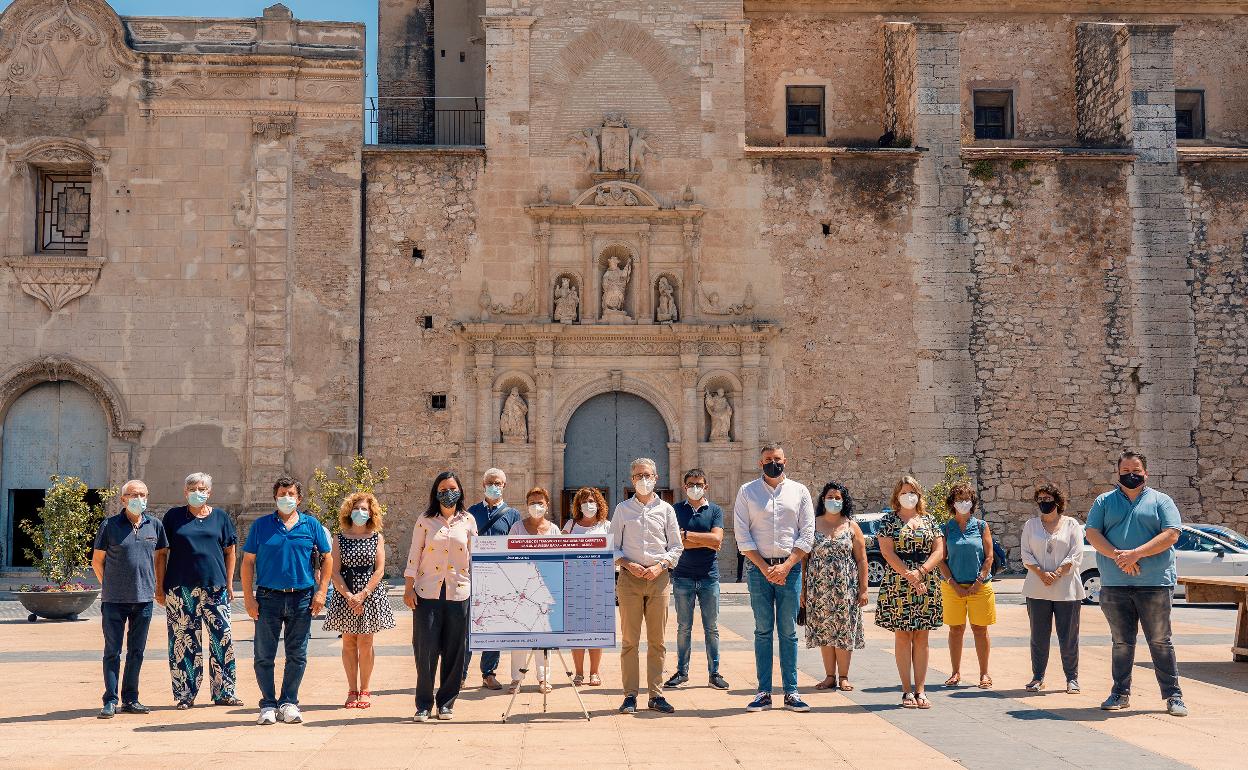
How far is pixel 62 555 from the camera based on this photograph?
17.7m

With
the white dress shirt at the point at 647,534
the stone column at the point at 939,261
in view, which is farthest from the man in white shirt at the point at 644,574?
the stone column at the point at 939,261

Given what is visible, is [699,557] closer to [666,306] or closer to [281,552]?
[281,552]

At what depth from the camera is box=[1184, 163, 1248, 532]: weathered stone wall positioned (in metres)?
22.9

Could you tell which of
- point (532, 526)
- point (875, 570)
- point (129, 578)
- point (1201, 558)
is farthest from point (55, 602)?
point (1201, 558)

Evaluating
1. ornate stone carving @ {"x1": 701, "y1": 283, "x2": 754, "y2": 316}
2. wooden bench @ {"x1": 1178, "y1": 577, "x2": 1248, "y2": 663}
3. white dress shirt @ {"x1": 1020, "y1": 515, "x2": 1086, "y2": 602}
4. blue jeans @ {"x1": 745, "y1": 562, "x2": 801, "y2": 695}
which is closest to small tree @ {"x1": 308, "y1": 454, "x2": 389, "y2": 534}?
ornate stone carving @ {"x1": 701, "y1": 283, "x2": 754, "y2": 316}

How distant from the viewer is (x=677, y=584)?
10773mm

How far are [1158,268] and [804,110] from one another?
718 centimetres

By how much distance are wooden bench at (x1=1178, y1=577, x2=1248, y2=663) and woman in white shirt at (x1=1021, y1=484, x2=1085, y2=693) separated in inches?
67.6

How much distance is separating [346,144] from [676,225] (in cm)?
600

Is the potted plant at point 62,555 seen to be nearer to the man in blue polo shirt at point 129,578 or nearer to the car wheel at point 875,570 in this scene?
the man in blue polo shirt at point 129,578

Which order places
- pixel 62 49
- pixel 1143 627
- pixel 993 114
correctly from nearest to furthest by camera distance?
pixel 1143 627, pixel 62 49, pixel 993 114

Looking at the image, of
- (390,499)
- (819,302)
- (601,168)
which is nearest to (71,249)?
(390,499)

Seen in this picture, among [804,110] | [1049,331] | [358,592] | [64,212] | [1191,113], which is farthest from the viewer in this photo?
[1191,113]

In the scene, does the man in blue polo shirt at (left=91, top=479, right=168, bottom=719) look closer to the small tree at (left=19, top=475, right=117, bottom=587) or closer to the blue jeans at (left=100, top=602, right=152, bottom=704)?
the blue jeans at (left=100, top=602, right=152, bottom=704)
